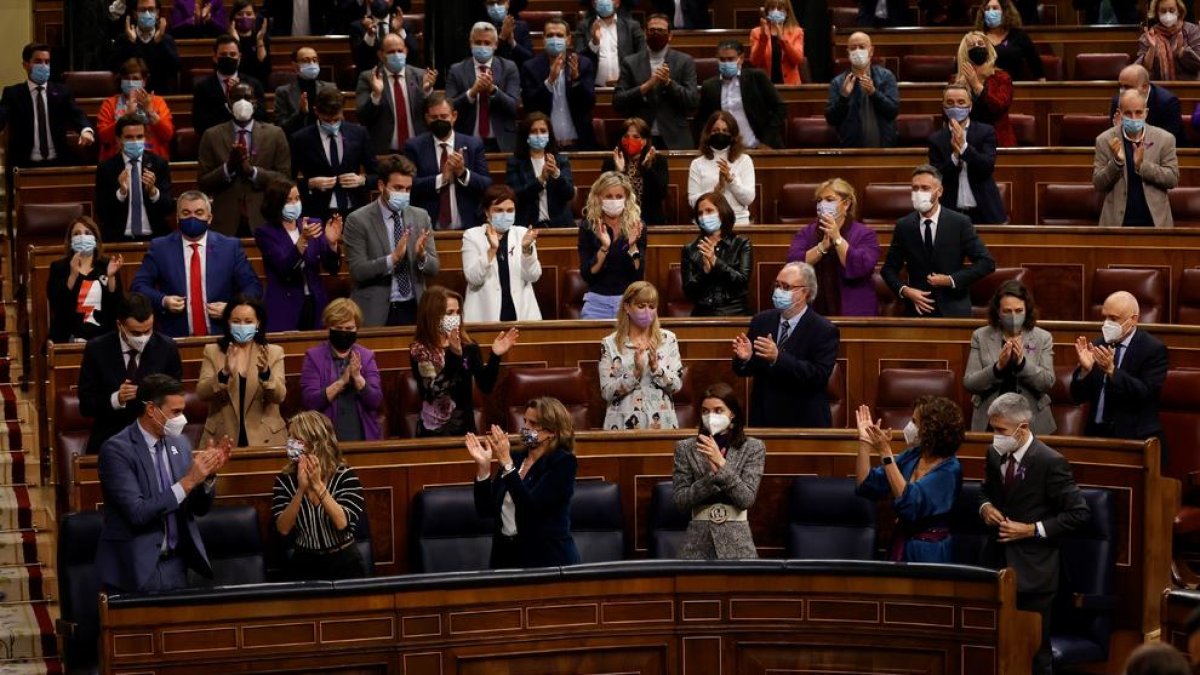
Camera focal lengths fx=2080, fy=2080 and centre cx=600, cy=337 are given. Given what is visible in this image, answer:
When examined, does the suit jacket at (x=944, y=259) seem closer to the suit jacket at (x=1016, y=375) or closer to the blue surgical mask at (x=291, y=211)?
the suit jacket at (x=1016, y=375)

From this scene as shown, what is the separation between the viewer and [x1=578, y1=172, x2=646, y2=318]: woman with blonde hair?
8.55 meters

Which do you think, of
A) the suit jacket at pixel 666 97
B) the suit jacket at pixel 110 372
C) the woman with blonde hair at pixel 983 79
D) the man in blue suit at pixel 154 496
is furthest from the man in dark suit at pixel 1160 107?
the man in blue suit at pixel 154 496

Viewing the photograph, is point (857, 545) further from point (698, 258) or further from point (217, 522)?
point (217, 522)

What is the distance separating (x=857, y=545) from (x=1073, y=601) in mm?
806

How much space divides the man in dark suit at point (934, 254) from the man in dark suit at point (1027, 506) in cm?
158

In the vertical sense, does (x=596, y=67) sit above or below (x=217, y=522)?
above

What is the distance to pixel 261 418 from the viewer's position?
304 inches

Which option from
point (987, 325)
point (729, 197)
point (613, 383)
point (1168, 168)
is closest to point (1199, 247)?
point (1168, 168)

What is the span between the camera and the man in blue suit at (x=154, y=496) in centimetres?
671

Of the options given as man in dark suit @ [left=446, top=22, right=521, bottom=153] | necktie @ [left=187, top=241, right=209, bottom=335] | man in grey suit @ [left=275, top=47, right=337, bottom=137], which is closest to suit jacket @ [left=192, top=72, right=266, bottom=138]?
man in grey suit @ [left=275, top=47, right=337, bottom=137]

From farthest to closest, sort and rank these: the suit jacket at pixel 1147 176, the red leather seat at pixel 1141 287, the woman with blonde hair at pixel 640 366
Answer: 1. the suit jacket at pixel 1147 176
2. the red leather seat at pixel 1141 287
3. the woman with blonde hair at pixel 640 366

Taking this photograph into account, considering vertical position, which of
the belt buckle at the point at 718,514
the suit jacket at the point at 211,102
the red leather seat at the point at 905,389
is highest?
the suit jacket at the point at 211,102

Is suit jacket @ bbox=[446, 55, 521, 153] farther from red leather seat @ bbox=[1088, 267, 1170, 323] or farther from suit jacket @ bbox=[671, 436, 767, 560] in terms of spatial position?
suit jacket @ bbox=[671, 436, 767, 560]

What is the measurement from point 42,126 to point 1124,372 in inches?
220
